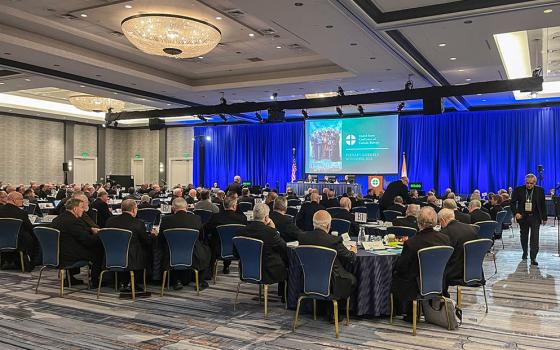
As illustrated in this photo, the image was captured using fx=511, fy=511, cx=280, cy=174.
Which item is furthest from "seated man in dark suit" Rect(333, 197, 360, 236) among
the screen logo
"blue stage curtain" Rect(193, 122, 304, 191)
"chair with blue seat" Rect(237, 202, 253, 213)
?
"blue stage curtain" Rect(193, 122, 304, 191)

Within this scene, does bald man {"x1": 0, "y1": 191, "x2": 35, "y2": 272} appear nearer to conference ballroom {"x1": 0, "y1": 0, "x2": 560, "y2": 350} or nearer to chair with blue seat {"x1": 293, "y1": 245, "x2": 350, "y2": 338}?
conference ballroom {"x1": 0, "y1": 0, "x2": 560, "y2": 350}

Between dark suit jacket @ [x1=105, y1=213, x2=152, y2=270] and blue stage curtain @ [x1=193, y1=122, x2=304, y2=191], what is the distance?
1657 centimetres

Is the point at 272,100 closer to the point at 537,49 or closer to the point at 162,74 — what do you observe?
the point at 162,74

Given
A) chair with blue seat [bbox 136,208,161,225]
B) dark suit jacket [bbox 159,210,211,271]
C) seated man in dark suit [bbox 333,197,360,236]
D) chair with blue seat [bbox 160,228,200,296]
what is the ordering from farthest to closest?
chair with blue seat [bbox 136,208,161,225] < seated man in dark suit [bbox 333,197,360,236] < dark suit jacket [bbox 159,210,211,271] < chair with blue seat [bbox 160,228,200,296]

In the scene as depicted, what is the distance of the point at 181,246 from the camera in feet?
21.1

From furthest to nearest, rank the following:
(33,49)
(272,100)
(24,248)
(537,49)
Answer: (272,100) → (537,49) → (33,49) → (24,248)

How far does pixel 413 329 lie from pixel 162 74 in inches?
399

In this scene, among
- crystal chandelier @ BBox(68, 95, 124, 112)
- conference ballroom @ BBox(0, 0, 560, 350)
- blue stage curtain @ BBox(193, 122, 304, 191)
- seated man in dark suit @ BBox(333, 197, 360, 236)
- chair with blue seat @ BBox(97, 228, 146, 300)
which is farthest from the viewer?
blue stage curtain @ BBox(193, 122, 304, 191)

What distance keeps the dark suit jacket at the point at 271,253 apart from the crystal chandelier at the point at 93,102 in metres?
11.9

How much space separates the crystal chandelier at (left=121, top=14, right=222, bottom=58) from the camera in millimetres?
8633

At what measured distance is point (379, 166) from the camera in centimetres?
1920

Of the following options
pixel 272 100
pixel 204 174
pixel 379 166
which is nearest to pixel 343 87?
pixel 272 100

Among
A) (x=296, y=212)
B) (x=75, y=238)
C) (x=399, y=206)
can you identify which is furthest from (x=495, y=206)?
(x=75, y=238)

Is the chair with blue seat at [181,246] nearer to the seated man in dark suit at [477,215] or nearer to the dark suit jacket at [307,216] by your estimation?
the dark suit jacket at [307,216]
